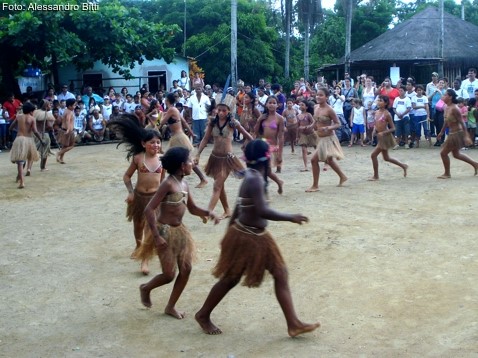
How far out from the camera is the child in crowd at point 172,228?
5.86 meters

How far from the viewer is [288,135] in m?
16.6

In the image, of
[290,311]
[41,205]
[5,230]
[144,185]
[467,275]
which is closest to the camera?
[290,311]

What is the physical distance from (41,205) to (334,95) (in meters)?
9.76

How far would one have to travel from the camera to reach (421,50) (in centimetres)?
3030

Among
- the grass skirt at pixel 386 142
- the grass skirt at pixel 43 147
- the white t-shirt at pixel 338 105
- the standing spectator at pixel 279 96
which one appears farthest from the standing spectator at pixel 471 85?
the grass skirt at pixel 43 147

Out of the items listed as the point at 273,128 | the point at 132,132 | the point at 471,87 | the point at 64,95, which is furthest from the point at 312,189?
the point at 64,95

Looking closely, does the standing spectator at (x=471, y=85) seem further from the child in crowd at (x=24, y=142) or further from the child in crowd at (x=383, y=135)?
the child in crowd at (x=24, y=142)

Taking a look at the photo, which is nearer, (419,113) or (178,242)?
(178,242)

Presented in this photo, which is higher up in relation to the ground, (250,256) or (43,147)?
(43,147)

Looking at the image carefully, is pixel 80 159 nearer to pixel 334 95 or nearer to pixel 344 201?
pixel 334 95

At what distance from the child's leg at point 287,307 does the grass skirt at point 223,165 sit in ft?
14.3

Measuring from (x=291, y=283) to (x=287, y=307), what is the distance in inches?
57.5

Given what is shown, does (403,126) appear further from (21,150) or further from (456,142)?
(21,150)

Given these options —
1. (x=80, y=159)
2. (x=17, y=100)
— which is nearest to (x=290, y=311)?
(x=80, y=159)
